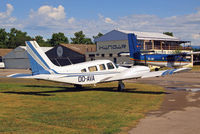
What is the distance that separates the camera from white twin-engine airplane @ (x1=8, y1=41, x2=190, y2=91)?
59.6 ft

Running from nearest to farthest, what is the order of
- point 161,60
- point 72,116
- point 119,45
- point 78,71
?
point 72,116
point 78,71
point 161,60
point 119,45

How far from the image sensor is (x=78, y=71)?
19.2 meters

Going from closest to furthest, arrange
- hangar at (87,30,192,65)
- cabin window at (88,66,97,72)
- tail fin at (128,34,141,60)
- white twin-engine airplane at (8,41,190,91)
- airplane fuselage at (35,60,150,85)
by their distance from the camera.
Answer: white twin-engine airplane at (8,41,190,91)
airplane fuselage at (35,60,150,85)
cabin window at (88,66,97,72)
tail fin at (128,34,141,60)
hangar at (87,30,192,65)

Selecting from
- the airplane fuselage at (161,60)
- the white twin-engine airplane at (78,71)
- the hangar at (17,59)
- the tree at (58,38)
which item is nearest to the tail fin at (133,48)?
the airplane fuselage at (161,60)

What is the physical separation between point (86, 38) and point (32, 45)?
13455cm

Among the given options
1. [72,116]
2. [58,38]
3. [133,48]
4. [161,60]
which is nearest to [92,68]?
[72,116]

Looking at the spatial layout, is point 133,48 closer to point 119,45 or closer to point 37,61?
point 119,45

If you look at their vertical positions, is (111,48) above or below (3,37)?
below

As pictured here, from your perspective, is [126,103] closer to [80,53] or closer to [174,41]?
[80,53]

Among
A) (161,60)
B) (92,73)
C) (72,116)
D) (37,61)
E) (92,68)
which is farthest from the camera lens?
(161,60)

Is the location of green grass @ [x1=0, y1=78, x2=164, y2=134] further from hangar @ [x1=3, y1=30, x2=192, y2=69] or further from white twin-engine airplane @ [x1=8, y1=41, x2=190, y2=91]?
hangar @ [x1=3, y1=30, x2=192, y2=69]

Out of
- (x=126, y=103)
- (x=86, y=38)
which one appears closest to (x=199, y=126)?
(x=126, y=103)

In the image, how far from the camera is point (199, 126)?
30.7 ft

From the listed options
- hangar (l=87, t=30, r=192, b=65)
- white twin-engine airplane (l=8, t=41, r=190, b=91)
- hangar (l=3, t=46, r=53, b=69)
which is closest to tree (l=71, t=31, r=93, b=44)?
hangar (l=3, t=46, r=53, b=69)
